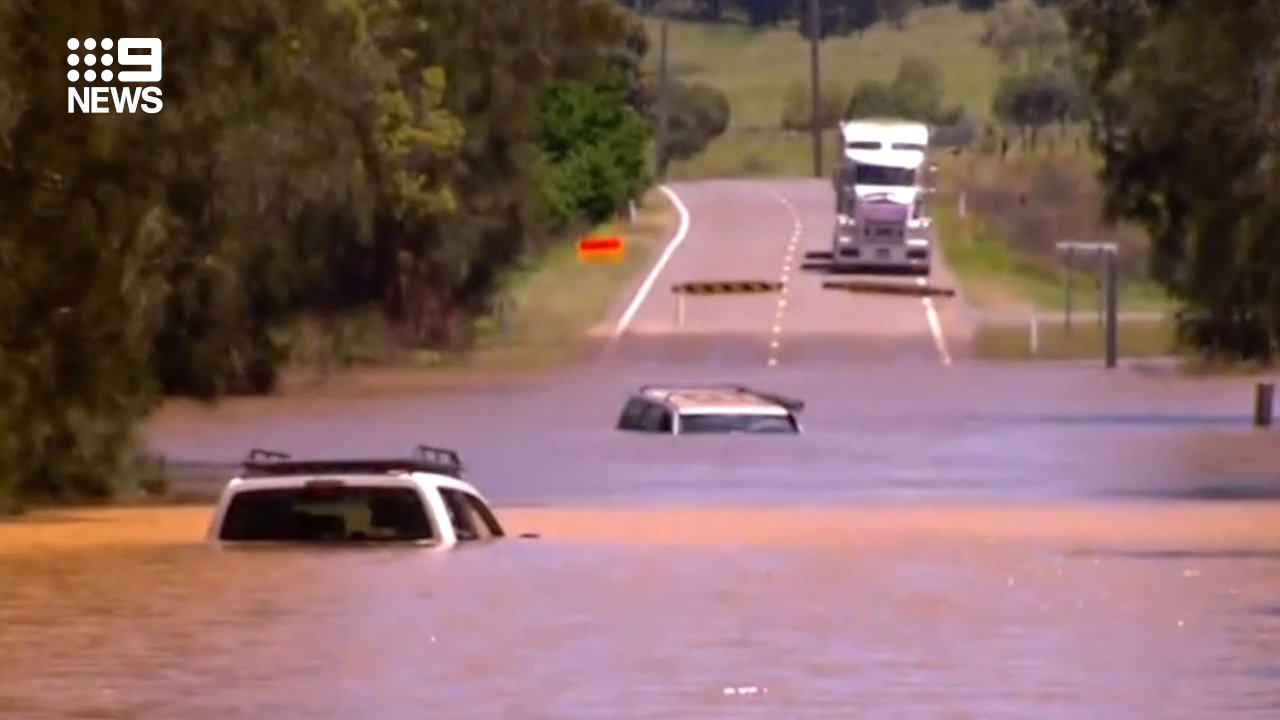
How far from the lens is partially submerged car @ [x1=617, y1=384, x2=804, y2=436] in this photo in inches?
1919

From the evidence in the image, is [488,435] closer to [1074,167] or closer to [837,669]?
[837,669]

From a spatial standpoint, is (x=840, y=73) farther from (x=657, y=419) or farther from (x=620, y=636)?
(x=620, y=636)

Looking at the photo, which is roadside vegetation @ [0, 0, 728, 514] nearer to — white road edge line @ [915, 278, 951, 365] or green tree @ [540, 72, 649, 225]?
white road edge line @ [915, 278, 951, 365]

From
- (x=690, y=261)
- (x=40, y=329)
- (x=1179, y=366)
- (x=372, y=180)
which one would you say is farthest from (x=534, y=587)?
(x=690, y=261)

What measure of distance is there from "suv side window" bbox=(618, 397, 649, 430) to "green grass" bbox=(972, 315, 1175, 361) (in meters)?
20.8

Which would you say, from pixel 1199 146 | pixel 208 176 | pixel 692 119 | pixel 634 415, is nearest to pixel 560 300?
pixel 634 415

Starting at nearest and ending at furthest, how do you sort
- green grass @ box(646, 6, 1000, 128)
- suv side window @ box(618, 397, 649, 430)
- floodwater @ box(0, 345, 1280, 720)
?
floodwater @ box(0, 345, 1280, 720) → suv side window @ box(618, 397, 649, 430) → green grass @ box(646, 6, 1000, 128)

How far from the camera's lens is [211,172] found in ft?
120

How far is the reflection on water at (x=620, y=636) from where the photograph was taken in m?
17.8

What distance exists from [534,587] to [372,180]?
3201 cm

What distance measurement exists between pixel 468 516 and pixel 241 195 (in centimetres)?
1697

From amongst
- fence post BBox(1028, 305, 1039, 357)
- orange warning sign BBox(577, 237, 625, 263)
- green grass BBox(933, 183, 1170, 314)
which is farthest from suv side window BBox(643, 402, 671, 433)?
orange warning sign BBox(577, 237, 625, 263)

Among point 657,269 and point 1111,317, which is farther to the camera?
point 657,269

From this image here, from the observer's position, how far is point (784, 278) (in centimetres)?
8494
